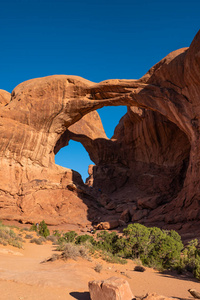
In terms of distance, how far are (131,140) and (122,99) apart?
11023mm

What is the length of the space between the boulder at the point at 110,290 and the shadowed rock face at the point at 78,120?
14.5 meters

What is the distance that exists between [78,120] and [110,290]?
2241cm

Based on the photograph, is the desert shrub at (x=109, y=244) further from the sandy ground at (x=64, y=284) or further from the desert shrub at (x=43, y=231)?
the desert shrub at (x=43, y=231)

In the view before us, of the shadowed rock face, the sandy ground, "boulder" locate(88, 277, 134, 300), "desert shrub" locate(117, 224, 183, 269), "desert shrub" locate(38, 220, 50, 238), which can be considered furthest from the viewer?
the shadowed rock face

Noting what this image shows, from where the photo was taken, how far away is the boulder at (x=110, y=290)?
391 cm

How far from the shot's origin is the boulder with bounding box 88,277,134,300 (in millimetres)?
3915

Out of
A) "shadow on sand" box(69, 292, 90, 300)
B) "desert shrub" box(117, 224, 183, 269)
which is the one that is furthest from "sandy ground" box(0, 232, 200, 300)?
"desert shrub" box(117, 224, 183, 269)

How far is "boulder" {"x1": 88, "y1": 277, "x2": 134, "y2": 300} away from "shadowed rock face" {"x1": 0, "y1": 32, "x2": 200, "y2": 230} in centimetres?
1450

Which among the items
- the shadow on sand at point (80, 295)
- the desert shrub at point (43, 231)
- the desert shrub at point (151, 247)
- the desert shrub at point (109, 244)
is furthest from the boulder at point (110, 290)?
the desert shrub at point (43, 231)

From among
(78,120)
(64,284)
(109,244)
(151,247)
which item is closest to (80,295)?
(64,284)

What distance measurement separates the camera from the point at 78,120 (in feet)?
84.0

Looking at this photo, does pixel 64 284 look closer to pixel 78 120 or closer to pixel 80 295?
pixel 80 295

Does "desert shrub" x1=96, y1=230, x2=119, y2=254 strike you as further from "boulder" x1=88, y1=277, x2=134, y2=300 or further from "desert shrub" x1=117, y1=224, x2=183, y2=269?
"boulder" x1=88, y1=277, x2=134, y2=300

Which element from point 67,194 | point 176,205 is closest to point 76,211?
point 67,194
